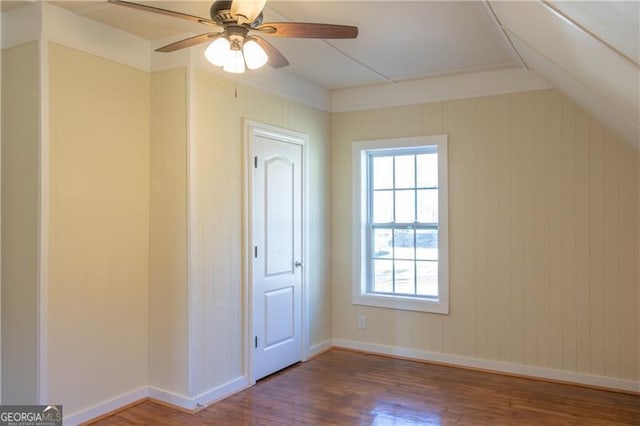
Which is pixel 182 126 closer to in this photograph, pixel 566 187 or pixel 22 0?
pixel 22 0

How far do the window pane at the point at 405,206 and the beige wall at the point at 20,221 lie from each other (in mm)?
3067

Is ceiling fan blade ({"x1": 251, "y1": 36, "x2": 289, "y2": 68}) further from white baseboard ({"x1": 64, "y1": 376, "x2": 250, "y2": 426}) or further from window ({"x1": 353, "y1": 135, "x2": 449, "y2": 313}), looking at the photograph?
white baseboard ({"x1": 64, "y1": 376, "x2": 250, "y2": 426})

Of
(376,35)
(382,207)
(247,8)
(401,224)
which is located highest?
(376,35)

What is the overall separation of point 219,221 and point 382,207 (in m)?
1.85

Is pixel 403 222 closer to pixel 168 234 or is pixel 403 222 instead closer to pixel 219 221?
pixel 219 221

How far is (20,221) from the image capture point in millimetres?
2990

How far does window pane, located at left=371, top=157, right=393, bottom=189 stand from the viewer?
15.8 feet

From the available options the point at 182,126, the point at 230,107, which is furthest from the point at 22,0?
the point at 230,107

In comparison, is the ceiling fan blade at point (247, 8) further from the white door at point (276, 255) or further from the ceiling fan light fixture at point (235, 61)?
the white door at point (276, 255)

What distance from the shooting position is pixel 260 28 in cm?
227

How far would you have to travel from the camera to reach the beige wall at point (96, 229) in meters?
3.00

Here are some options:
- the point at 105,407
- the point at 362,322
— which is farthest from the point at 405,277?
the point at 105,407

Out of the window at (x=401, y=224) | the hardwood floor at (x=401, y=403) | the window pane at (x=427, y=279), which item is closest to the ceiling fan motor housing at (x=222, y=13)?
the hardwood floor at (x=401, y=403)

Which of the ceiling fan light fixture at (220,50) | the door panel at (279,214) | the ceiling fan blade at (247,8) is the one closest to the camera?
the ceiling fan blade at (247,8)
